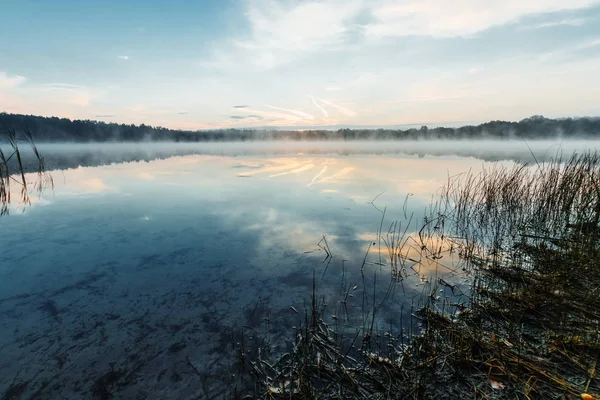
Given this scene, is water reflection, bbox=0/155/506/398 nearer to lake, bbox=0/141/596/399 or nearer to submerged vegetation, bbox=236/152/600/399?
lake, bbox=0/141/596/399

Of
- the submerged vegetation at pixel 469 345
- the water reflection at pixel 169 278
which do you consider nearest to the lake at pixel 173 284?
the water reflection at pixel 169 278

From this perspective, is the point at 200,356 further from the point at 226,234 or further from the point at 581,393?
the point at 226,234

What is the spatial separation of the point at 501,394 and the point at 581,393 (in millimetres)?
728

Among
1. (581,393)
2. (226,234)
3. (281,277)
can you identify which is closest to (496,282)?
(581,393)

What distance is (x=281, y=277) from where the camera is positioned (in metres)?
5.98

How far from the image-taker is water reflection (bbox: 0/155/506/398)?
373 centimetres

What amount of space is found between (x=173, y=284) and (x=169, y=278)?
1.09ft

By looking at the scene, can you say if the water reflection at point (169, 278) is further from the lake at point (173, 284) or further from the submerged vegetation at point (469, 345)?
the submerged vegetation at point (469, 345)

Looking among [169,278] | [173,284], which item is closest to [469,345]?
[173,284]

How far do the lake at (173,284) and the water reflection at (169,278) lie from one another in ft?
0.08

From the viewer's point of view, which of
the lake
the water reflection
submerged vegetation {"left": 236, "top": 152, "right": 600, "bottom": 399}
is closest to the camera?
submerged vegetation {"left": 236, "top": 152, "right": 600, "bottom": 399}

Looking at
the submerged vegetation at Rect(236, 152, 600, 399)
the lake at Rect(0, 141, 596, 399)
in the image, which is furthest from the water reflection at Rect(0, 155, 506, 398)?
the submerged vegetation at Rect(236, 152, 600, 399)

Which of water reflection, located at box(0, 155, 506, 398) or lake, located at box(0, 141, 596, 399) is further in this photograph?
water reflection, located at box(0, 155, 506, 398)

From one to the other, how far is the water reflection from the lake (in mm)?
26
